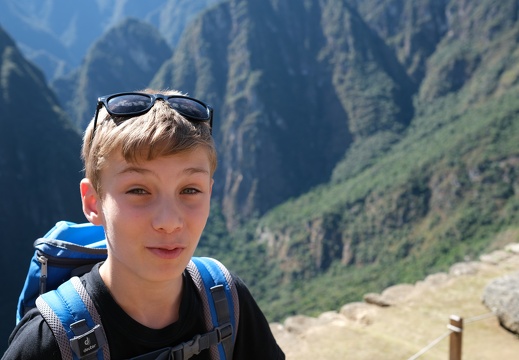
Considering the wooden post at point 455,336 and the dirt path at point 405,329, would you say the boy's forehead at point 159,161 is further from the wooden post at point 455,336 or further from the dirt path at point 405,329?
the dirt path at point 405,329

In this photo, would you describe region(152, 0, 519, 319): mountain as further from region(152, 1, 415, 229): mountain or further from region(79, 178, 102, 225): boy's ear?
region(79, 178, 102, 225): boy's ear

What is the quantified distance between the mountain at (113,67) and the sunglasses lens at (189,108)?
10449 centimetres

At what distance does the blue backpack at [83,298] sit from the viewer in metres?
1.41

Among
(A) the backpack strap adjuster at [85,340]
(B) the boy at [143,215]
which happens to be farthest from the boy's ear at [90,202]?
(A) the backpack strap adjuster at [85,340]

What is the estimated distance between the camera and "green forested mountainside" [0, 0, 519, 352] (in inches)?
1815

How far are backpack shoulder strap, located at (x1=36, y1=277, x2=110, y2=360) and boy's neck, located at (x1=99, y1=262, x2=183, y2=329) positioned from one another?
11cm

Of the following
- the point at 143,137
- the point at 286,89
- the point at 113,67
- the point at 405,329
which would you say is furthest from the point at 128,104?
the point at 113,67

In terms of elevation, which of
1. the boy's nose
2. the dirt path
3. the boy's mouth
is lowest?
the dirt path

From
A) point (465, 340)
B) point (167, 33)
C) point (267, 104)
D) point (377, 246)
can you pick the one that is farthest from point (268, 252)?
point (167, 33)

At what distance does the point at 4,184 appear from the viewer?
50.6 meters

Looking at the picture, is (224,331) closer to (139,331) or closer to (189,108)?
(139,331)

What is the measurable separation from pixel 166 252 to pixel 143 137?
1.16 ft

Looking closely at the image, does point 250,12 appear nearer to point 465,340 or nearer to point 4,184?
point 4,184

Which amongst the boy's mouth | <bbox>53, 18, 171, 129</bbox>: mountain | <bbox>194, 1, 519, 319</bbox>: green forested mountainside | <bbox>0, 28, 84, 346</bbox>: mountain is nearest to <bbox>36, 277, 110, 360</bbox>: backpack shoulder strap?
the boy's mouth
